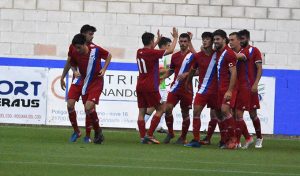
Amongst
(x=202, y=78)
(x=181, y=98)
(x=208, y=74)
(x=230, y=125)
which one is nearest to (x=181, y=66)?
(x=181, y=98)

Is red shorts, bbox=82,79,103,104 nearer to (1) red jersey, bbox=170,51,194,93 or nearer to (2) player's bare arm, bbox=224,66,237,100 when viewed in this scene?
(1) red jersey, bbox=170,51,194,93

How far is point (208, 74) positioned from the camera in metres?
16.8

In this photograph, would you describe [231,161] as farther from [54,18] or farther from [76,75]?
[54,18]

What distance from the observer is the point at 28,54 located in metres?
23.8

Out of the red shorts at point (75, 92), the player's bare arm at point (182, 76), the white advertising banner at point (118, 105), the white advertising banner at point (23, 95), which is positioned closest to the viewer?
the red shorts at point (75, 92)

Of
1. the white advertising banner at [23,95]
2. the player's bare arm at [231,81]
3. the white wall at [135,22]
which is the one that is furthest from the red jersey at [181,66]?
the white wall at [135,22]

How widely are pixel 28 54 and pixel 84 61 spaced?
7.02m

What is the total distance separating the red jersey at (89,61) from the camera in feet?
55.7

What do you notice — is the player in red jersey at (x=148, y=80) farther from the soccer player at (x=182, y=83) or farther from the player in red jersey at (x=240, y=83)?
the player in red jersey at (x=240, y=83)

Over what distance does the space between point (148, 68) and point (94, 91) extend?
112 cm

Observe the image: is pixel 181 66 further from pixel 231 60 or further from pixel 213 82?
pixel 231 60

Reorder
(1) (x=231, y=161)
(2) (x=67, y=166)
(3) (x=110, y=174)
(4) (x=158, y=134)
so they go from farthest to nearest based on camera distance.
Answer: (4) (x=158, y=134), (1) (x=231, y=161), (2) (x=67, y=166), (3) (x=110, y=174)

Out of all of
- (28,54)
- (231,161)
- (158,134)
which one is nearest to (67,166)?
(231,161)

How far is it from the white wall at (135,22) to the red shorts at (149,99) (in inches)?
249
